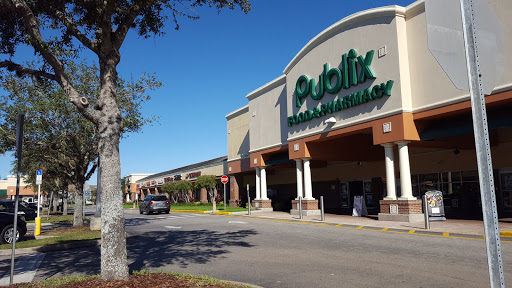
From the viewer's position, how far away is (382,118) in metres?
17.9

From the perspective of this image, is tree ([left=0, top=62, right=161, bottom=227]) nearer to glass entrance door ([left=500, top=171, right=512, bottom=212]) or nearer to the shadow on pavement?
the shadow on pavement

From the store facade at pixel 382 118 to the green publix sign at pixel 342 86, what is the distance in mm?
53

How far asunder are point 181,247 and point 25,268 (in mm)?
4118

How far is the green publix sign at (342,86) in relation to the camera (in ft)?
60.1

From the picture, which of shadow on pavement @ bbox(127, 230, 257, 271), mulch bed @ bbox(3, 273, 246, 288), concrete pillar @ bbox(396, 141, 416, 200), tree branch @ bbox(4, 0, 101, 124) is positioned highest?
tree branch @ bbox(4, 0, 101, 124)

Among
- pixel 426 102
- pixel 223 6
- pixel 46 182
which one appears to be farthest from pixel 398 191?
pixel 46 182

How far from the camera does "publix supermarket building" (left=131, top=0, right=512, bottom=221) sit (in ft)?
54.0

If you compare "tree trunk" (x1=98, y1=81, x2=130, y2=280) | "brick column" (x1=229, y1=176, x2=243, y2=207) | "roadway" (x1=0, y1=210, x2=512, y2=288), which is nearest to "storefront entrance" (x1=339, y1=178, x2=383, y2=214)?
"brick column" (x1=229, y1=176, x2=243, y2=207)

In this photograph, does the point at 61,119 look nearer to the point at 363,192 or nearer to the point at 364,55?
the point at 364,55

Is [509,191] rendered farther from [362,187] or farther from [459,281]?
[459,281]

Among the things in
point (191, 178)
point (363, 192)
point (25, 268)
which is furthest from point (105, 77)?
point (191, 178)

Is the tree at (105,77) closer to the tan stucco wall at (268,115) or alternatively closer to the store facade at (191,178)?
the tan stucco wall at (268,115)

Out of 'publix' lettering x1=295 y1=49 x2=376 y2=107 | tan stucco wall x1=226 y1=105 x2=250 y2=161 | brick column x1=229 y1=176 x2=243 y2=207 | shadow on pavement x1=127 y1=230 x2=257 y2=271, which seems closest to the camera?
shadow on pavement x1=127 y1=230 x2=257 y2=271

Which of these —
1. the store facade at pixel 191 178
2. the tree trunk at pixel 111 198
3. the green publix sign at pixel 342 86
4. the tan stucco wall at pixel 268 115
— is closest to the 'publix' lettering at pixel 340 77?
the green publix sign at pixel 342 86
